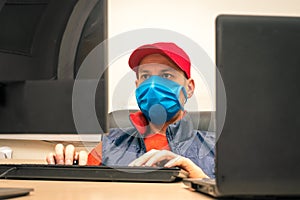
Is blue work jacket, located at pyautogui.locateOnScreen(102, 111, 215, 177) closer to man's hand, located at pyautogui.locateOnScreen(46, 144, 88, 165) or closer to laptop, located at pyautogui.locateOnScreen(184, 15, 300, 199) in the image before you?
man's hand, located at pyautogui.locateOnScreen(46, 144, 88, 165)

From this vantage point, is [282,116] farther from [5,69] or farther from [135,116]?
[135,116]

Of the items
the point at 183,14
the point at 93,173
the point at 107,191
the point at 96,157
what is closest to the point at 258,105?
the point at 107,191

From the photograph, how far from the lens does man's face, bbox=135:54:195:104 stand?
148cm

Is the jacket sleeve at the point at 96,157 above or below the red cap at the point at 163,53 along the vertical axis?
below

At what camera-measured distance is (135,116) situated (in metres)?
1.52

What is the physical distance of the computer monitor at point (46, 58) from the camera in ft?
2.04

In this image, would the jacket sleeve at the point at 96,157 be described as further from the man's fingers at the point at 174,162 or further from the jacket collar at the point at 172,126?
the man's fingers at the point at 174,162

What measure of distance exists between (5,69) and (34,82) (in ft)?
0.14

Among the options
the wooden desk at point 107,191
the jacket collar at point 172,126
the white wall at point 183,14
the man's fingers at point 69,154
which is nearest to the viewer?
the wooden desk at point 107,191

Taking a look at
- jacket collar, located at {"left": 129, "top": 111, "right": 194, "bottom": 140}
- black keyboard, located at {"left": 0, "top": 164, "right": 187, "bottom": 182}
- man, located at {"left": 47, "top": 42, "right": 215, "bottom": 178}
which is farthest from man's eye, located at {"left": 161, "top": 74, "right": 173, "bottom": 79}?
black keyboard, located at {"left": 0, "top": 164, "right": 187, "bottom": 182}

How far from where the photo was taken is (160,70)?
1482 millimetres

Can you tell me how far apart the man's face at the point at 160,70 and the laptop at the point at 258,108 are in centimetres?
101

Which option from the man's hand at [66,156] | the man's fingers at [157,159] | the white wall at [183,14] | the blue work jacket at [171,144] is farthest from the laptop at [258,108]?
the white wall at [183,14]

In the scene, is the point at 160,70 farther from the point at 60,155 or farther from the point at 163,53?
the point at 60,155
